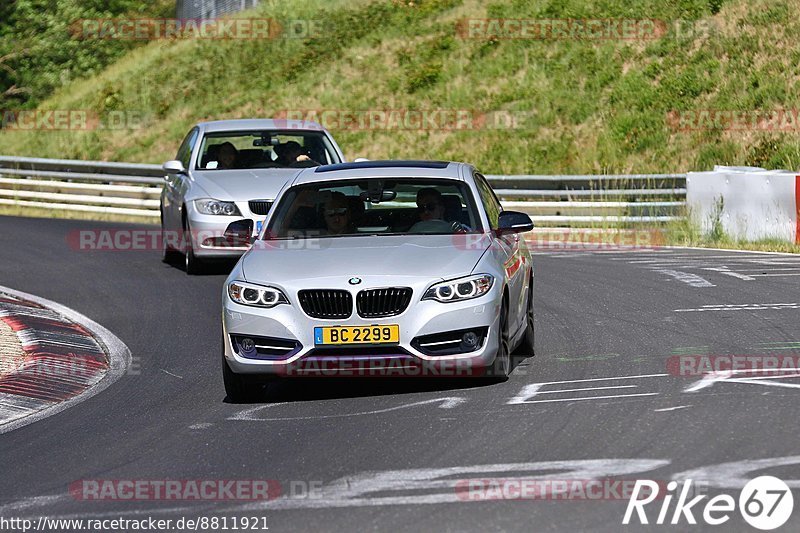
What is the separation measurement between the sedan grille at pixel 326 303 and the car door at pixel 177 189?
27.4ft

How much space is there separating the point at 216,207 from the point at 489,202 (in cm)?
637

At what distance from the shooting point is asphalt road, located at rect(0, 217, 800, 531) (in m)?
6.48

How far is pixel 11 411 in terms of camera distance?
31.3ft

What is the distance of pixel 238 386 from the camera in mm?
9430

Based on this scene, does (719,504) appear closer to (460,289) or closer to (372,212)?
(460,289)

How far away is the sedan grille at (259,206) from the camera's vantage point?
1644 cm

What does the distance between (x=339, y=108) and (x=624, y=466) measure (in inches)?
1385

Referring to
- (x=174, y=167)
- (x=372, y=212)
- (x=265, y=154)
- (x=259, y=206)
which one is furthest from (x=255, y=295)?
(x=265, y=154)

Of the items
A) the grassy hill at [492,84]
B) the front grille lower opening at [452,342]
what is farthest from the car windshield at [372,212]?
the grassy hill at [492,84]

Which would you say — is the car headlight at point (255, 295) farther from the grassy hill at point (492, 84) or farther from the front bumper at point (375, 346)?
the grassy hill at point (492, 84)

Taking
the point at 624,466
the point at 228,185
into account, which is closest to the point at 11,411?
the point at 624,466

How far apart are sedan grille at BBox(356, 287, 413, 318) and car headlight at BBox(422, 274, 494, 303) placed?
0.13 metres

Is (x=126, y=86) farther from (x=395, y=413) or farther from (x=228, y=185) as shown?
(x=395, y=413)

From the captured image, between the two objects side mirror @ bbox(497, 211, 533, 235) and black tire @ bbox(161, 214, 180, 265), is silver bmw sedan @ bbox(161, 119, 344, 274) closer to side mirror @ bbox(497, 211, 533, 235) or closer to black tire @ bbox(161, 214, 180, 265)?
black tire @ bbox(161, 214, 180, 265)
